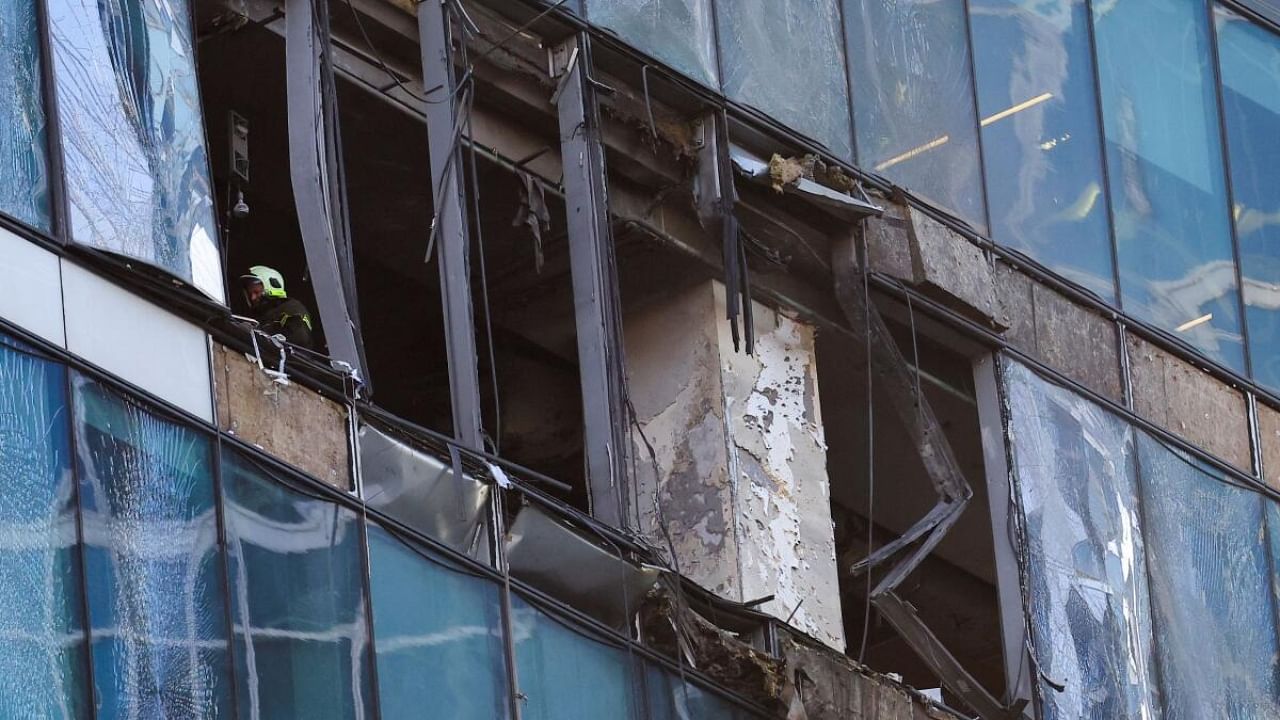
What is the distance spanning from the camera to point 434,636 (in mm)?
14211

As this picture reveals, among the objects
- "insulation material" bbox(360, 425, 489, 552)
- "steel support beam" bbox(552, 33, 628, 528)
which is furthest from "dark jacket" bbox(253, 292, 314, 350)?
"steel support beam" bbox(552, 33, 628, 528)

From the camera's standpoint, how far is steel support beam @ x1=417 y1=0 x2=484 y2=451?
1543 cm

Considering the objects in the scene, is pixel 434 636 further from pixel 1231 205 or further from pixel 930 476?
pixel 1231 205

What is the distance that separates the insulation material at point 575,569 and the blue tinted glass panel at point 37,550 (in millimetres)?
3302

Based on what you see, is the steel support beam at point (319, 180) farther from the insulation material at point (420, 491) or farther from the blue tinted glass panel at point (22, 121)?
the blue tinted glass panel at point (22, 121)

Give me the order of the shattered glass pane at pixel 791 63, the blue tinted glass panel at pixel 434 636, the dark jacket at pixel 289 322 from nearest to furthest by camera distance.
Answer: the blue tinted glass panel at pixel 434 636 → the dark jacket at pixel 289 322 → the shattered glass pane at pixel 791 63

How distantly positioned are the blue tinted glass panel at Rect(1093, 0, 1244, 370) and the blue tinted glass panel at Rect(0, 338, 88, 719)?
10.5 meters

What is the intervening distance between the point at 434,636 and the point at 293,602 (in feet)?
3.43

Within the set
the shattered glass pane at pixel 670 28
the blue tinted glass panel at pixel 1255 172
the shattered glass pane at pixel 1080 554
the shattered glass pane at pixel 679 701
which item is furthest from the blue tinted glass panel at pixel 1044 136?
the shattered glass pane at pixel 679 701

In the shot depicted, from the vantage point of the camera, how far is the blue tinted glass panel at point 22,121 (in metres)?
12.7

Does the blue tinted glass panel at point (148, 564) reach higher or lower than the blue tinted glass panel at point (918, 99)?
lower

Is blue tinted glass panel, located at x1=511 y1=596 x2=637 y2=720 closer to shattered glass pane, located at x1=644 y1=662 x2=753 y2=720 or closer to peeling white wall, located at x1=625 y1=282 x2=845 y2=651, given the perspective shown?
shattered glass pane, located at x1=644 y1=662 x2=753 y2=720

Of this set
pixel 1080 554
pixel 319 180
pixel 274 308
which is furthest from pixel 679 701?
pixel 1080 554

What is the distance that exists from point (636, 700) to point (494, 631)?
1247 millimetres
